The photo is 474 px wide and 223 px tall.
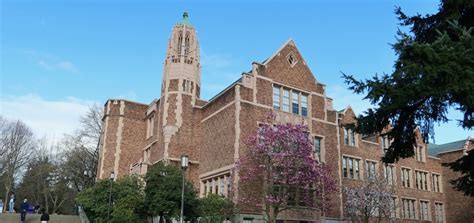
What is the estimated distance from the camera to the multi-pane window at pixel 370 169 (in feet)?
117

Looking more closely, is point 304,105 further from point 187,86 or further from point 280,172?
point 187,86

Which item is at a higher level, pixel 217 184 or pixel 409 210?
pixel 217 184

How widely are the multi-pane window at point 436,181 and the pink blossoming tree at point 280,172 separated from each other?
68.7ft

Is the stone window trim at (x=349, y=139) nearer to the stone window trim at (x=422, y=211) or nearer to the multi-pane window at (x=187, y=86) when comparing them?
the stone window trim at (x=422, y=211)

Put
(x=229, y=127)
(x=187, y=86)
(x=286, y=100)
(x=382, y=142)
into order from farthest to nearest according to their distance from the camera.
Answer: (x=382, y=142) < (x=187, y=86) < (x=286, y=100) < (x=229, y=127)

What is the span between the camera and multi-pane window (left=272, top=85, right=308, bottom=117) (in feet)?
103

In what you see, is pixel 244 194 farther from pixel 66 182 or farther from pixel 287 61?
pixel 66 182

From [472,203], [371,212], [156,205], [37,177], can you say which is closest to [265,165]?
[156,205]

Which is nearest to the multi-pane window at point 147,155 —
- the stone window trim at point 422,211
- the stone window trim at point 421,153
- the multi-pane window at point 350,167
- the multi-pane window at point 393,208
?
the multi-pane window at point 350,167

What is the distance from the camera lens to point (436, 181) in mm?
44688

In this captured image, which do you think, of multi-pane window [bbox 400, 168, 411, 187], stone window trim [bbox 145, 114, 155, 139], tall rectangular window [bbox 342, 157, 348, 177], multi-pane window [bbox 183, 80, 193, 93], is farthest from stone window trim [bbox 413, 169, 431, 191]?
stone window trim [bbox 145, 114, 155, 139]

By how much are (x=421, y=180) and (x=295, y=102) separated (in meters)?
18.5

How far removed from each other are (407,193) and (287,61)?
59.5ft

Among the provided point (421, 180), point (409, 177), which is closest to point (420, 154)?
point (421, 180)
